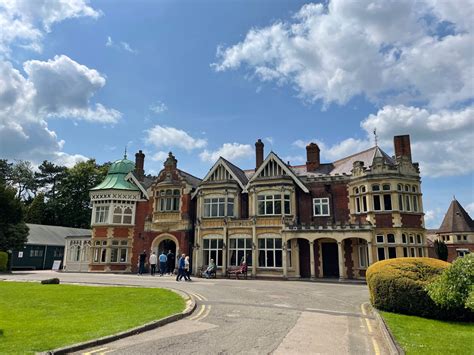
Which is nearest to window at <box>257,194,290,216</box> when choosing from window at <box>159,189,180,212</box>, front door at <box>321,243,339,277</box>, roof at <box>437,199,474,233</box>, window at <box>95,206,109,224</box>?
front door at <box>321,243,339,277</box>

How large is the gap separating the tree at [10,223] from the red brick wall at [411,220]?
122 feet

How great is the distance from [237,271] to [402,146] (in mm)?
17856

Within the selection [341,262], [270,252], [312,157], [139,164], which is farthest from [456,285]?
[139,164]

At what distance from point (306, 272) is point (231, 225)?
25.1 ft

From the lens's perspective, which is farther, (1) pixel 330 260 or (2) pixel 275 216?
(2) pixel 275 216

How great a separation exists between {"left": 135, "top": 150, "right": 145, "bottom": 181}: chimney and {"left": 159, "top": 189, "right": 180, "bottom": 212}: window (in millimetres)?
5213

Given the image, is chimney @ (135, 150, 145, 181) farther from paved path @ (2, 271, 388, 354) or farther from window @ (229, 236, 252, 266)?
paved path @ (2, 271, 388, 354)

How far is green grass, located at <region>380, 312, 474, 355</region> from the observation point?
305 inches

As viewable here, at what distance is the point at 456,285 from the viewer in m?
10.2

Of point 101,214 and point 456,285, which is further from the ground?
point 101,214

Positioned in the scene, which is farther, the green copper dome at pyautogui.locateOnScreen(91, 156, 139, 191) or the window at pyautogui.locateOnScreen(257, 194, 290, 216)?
the green copper dome at pyautogui.locateOnScreen(91, 156, 139, 191)

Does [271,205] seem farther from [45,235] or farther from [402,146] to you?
[45,235]

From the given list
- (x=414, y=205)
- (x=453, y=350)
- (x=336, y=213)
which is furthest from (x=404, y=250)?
(x=453, y=350)

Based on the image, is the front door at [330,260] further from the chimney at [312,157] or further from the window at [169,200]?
the window at [169,200]
